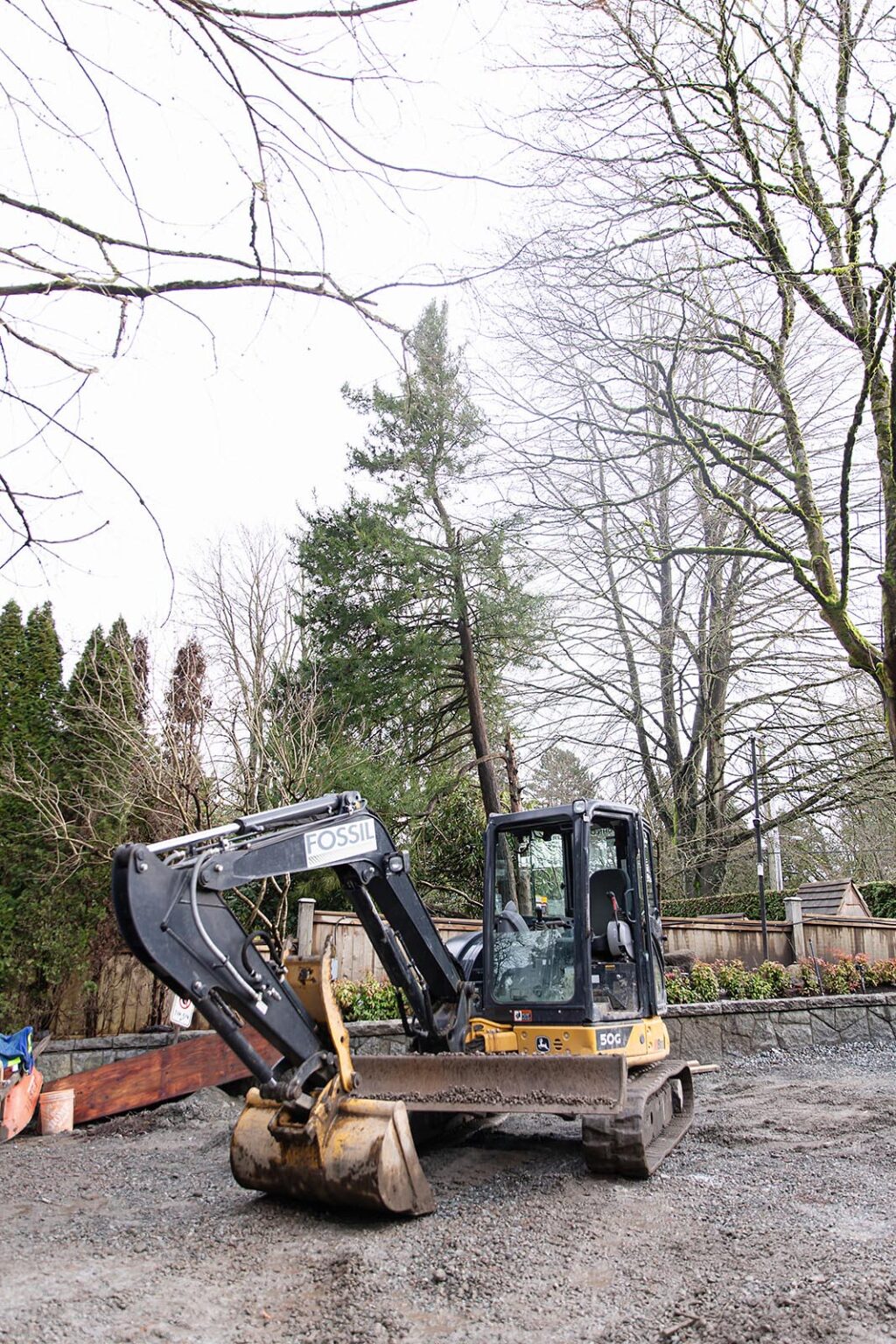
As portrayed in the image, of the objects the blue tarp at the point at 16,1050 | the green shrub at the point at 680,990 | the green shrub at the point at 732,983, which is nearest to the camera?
the blue tarp at the point at 16,1050

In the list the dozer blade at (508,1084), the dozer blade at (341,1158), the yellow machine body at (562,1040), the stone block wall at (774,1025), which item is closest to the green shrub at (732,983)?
the stone block wall at (774,1025)

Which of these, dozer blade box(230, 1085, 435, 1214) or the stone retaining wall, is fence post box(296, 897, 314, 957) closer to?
the stone retaining wall

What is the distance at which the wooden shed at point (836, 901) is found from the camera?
16.7 m

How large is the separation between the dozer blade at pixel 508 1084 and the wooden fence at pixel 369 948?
3525 mm

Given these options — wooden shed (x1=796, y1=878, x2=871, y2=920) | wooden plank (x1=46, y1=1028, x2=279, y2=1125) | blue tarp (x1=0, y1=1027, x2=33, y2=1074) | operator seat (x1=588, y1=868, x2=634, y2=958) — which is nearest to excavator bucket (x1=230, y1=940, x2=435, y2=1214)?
operator seat (x1=588, y1=868, x2=634, y2=958)

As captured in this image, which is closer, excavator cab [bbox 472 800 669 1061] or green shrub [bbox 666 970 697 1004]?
excavator cab [bbox 472 800 669 1061]

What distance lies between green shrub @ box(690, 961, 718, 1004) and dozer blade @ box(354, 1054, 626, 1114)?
711 cm

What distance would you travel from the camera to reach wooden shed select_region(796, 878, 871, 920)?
16734 mm

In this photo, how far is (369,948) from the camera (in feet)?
38.6

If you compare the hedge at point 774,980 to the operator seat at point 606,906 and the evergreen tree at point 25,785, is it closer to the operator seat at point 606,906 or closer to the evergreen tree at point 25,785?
the operator seat at point 606,906

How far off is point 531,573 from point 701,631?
3.69m

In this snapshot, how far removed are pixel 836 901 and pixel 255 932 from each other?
1430cm

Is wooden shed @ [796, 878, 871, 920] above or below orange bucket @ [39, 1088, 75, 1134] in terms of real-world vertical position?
above

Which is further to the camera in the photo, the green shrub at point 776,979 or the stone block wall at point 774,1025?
the green shrub at point 776,979
